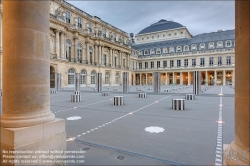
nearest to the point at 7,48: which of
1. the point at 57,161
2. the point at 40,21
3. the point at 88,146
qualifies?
the point at 40,21

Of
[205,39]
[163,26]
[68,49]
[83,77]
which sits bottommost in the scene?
[83,77]

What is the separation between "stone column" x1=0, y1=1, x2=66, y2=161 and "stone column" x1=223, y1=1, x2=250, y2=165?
3072 mm

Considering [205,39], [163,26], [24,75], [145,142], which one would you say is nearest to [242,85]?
[145,142]

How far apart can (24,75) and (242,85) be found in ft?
11.3

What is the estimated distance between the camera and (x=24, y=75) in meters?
2.83

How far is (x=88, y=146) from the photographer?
383 cm

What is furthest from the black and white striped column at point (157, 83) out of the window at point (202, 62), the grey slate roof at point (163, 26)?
the grey slate roof at point (163, 26)

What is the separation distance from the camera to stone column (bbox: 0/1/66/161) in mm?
2780

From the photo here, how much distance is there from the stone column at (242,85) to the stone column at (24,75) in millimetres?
3072

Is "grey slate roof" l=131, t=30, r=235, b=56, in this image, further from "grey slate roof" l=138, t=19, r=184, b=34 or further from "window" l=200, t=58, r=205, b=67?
"grey slate roof" l=138, t=19, r=184, b=34

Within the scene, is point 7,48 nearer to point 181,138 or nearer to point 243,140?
point 243,140

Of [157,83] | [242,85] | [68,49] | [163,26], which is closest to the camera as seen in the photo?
[242,85]

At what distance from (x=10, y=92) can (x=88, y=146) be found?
201 cm

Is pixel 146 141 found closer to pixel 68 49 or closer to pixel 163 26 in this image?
pixel 68 49
